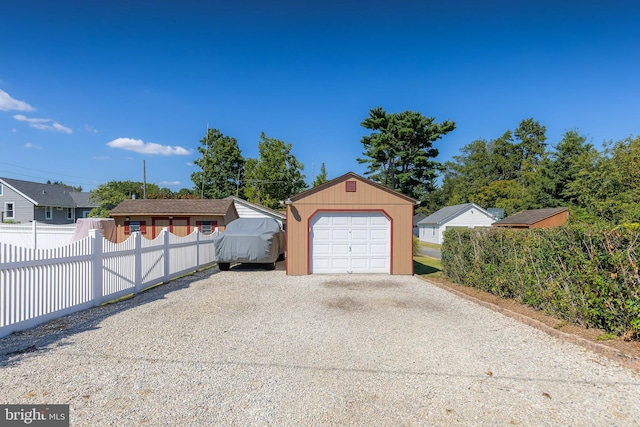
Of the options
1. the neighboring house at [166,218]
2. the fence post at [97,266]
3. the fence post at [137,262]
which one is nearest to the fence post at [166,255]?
the fence post at [137,262]

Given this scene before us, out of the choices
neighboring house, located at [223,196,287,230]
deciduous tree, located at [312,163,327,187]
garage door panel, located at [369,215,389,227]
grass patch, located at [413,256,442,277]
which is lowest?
grass patch, located at [413,256,442,277]

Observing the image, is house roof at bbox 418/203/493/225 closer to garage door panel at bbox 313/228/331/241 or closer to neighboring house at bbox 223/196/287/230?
neighboring house at bbox 223/196/287/230

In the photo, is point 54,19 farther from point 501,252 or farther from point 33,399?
point 501,252

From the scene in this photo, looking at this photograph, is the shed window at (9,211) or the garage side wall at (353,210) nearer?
the garage side wall at (353,210)

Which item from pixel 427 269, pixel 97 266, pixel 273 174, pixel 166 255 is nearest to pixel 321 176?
pixel 273 174

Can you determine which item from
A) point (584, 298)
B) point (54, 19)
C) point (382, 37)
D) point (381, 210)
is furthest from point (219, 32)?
point (584, 298)

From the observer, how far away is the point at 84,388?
3.22 m

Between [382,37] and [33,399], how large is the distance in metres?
15.4

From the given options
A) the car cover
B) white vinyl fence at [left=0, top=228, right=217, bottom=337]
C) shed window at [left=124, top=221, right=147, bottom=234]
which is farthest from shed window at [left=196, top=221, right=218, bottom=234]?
white vinyl fence at [left=0, top=228, right=217, bottom=337]

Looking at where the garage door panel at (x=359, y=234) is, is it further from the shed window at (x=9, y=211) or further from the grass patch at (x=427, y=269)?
the shed window at (x=9, y=211)

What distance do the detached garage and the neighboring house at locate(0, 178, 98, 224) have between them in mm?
31843

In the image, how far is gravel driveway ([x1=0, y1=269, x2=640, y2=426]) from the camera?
9.39 ft

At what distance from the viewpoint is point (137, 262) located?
7.92m

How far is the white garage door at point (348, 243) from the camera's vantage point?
11.2 meters
